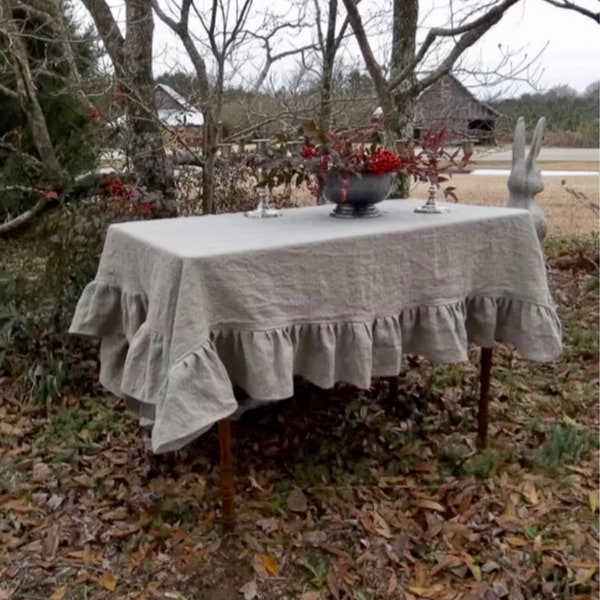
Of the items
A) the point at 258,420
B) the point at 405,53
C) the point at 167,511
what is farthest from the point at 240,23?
the point at 167,511

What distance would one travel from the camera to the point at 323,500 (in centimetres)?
Result: 200

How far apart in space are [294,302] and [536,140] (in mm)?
2432

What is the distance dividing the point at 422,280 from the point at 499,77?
263cm

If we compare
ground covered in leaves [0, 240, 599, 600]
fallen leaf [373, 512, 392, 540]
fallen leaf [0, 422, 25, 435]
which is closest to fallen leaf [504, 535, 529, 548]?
ground covered in leaves [0, 240, 599, 600]

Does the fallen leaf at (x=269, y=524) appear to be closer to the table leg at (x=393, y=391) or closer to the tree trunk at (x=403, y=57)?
the table leg at (x=393, y=391)

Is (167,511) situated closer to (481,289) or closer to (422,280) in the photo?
(422,280)

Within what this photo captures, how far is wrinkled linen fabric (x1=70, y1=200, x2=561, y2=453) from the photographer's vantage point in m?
1.51

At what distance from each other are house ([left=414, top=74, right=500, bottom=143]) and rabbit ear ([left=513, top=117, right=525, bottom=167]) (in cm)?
52

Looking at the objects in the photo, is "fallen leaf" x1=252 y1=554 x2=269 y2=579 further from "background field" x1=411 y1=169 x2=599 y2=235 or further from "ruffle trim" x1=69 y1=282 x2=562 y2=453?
"background field" x1=411 y1=169 x2=599 y2=235

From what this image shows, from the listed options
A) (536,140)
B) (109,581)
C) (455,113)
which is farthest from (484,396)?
(455,113)

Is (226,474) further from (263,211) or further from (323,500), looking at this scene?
(263,211)

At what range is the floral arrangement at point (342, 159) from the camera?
6.13 feet

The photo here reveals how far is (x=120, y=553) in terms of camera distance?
70.8 inches

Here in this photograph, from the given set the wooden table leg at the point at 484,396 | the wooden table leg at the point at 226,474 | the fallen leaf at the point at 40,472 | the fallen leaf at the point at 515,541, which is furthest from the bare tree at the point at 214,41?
the fallen leaf at the point at 515,541
